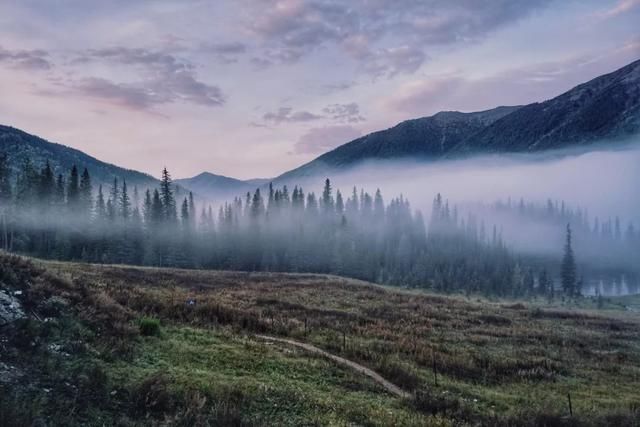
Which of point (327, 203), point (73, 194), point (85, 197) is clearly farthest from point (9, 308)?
point (327, 203)

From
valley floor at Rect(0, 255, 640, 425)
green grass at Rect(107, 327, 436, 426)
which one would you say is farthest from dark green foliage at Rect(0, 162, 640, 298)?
green grass at Rect(107, 327, 436, 426)

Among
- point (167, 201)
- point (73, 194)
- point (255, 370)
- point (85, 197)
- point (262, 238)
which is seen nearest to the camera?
point (255, 370)

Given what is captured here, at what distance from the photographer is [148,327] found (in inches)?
743

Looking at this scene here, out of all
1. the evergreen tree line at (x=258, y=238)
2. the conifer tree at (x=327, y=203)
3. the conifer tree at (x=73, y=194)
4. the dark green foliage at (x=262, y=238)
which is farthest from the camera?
the conifer tree at (x=327, y=203)

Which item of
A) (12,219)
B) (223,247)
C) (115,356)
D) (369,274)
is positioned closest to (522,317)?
(115,356)

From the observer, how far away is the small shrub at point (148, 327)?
18750 millimetres

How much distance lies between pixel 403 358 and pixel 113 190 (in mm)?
101863

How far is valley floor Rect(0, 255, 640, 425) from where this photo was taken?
1205 cm

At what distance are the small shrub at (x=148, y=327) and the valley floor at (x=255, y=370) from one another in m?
0.05

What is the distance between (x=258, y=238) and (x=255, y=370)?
98.1 meters

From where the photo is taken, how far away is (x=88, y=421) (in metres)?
10.7

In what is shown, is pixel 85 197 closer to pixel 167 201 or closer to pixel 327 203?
pixel 167 201

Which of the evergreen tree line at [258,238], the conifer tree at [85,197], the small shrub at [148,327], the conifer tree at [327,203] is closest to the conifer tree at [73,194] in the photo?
the evergreen tree line at [258,238]

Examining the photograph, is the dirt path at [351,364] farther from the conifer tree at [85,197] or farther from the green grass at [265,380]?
the conifer tree at [85,197]
